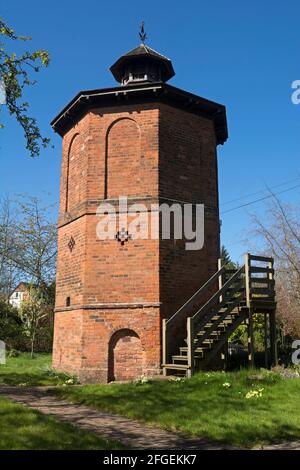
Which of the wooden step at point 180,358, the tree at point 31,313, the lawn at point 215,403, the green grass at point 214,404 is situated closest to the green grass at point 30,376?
the lawn at point 215,403

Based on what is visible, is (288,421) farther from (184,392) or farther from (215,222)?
(215,222)

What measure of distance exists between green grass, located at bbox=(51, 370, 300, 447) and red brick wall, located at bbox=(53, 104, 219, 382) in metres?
1.75

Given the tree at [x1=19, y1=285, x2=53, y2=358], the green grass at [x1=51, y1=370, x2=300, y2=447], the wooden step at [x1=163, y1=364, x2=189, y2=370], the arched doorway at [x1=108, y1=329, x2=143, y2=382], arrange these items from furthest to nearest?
the tree at [x1=19, y1=285, x2=53, y2=358] → the arched doorway at [x1=108, y1=329, x2=143, y2=382] → the wooden step at [x1=163, y1=364, x2=189, y2=370] → the green grass at [x1=51, y1=370, x2=300, y2=447]

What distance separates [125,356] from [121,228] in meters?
3.64

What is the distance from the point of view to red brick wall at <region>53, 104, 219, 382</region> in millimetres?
12391

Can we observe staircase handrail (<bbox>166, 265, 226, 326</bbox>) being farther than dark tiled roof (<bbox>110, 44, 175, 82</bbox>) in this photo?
No

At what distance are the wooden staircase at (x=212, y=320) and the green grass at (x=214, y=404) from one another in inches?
36.4

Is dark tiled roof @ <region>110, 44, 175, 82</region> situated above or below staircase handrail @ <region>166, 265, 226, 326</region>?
above

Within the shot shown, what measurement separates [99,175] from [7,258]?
19.6 meters

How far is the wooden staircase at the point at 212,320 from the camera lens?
37.5ft

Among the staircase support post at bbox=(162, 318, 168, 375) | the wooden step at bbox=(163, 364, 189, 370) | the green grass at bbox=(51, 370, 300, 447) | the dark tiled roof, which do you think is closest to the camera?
the green grass at bbox=(51, 370, 300, 447)

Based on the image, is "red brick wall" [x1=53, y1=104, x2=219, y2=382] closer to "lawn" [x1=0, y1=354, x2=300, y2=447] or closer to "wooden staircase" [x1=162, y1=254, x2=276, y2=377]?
"wooden staircase" [x1=162, y1=254, x2=276, y2=377]

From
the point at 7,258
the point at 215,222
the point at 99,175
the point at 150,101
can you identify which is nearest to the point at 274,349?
the point at 215,222

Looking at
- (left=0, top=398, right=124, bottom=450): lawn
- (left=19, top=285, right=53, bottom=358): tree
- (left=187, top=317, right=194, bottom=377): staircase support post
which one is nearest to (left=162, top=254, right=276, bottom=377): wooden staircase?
(left=187, top=317, right=194, bottom=377): staircase support post
